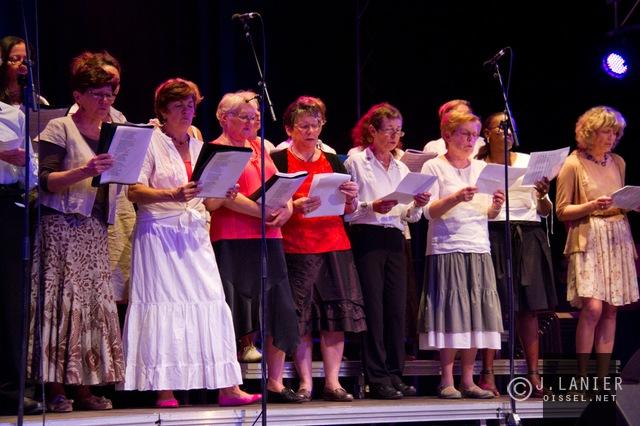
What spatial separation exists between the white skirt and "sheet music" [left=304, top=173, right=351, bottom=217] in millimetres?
666

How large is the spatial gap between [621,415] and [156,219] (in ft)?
→ 7.62

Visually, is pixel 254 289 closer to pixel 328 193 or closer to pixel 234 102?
pixel 328 193

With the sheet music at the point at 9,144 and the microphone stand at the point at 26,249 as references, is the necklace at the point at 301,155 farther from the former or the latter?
the microphone stand at the point at 26,249

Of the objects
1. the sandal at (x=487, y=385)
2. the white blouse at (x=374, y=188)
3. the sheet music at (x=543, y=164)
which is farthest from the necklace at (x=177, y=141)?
the sandal at (x=487, y=385)

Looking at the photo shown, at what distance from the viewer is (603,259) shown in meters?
5.95

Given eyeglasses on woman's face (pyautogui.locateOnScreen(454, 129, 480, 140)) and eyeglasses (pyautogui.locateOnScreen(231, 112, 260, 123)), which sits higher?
eyeglasses (pyautogui.locateOnScreen(231, 112, 260, 123))

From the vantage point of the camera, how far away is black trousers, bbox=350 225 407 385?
5.46 metres

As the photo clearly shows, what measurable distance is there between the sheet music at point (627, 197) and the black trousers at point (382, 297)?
1.36 meters

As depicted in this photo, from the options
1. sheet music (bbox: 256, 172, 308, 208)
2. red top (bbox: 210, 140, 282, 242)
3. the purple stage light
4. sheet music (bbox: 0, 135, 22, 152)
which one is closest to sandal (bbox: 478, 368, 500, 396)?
red top (bbox: 210, 140, 282, 242)

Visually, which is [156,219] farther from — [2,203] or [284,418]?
[284,418]

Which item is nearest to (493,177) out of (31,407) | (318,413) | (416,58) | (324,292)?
(324,292)

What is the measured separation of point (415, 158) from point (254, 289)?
1.39 metres

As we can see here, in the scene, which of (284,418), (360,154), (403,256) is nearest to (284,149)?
(360,154)

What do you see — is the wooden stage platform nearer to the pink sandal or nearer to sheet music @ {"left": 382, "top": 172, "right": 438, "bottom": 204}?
the pink sandal
